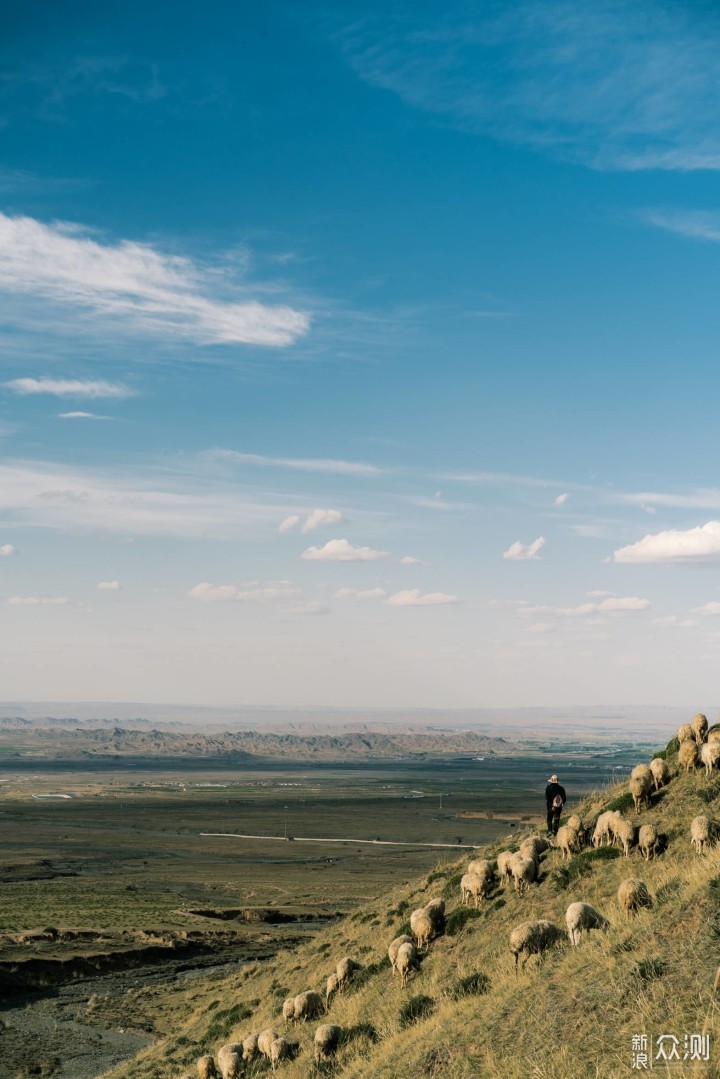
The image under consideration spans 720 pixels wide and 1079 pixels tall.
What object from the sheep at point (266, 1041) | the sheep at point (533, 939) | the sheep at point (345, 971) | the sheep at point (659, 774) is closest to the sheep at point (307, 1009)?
the sheep at point (345, 971)

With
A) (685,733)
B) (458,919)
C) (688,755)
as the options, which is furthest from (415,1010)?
(685,733)

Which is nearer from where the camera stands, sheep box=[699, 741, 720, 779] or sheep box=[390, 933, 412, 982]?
sheep box=[390, 933, 412, 982]

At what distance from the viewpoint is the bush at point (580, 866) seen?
70.1 ft

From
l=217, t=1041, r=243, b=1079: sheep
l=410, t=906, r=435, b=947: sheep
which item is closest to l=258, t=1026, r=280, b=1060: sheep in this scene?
l=217, t=1041, r=243, b=1079: sheep

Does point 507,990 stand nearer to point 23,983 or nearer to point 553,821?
point 553,821

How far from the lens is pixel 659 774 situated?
81.3 ft

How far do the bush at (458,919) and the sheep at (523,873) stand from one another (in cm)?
136

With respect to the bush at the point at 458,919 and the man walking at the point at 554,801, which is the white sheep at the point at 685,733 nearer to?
the man walking at the point at 554,801

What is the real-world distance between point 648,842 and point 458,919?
5.96 metres

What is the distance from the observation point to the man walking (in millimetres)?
26094

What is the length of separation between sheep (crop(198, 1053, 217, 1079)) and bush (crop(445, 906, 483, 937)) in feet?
25.0

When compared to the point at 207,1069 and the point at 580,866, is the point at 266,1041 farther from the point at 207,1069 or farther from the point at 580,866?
the point at 580,866

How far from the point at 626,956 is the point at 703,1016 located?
9.28 feet

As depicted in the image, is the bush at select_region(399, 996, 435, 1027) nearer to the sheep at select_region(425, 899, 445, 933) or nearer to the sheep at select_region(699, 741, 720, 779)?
the sheep at select_region(425, 899, 445, 933)
